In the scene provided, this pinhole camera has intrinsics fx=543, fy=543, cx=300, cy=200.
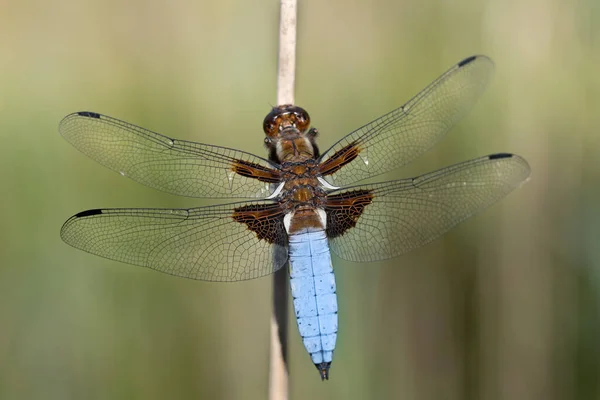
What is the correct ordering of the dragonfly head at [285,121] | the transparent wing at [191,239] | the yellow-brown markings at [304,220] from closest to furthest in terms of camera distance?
the transparent wing at [191,239]
the yellow-brown markings at [304,220]
the dragonfly head at [285,121]

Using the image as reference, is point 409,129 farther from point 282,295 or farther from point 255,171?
point 282,295

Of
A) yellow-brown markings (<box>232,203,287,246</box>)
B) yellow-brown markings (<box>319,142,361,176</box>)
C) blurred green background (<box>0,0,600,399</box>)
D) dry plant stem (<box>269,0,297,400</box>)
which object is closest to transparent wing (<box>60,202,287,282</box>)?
yellow-brown markings (<box>232,203,287,246</box>)

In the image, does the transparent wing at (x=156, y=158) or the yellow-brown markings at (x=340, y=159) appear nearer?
the transparent wing at (x=156, y=158)

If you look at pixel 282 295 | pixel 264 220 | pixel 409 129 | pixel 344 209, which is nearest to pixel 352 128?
pixel 409 129

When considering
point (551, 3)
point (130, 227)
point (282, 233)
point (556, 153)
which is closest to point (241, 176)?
point (282, 233)

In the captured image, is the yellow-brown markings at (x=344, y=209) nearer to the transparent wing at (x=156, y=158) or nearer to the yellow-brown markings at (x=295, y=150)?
the yellow-brown markings at (x=295, y=150)

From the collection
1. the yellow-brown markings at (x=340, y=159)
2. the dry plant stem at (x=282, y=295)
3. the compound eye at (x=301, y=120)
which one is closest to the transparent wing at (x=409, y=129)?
the yellow-brown markings at (x=340, y=159)

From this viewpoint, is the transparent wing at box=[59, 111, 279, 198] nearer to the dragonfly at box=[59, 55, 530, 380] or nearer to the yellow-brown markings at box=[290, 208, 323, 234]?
the dragonfly at box=[59, 55, 530, 380]

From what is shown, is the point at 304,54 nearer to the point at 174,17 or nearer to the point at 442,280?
the point at 174,17
